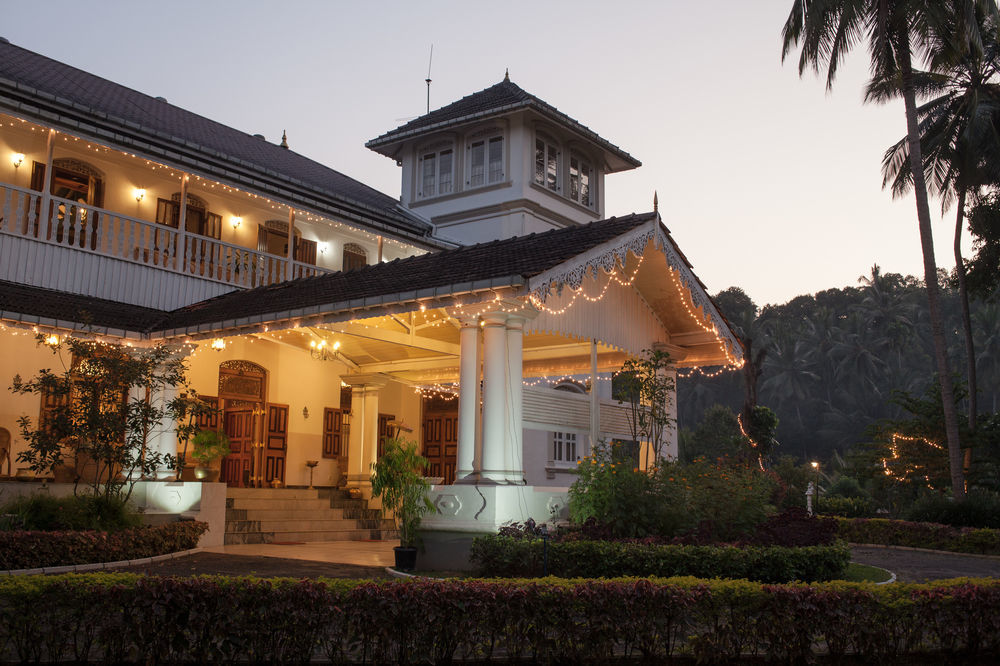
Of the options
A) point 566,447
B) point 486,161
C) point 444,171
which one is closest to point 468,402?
point 566,447

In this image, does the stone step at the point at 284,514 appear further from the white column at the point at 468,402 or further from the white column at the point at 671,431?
the white column at the point at 671,431

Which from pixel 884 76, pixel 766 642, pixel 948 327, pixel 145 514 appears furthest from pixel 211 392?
pixel 948 327

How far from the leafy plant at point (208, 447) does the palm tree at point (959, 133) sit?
2007cm

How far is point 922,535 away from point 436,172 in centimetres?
1609

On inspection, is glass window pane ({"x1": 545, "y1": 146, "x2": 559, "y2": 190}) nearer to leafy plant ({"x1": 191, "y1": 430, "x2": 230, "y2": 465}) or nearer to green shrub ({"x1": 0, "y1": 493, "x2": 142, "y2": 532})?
leafy plant ({"x1": 191, "y1": 430, "x2": 230, "y2": 465})

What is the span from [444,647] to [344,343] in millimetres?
12452

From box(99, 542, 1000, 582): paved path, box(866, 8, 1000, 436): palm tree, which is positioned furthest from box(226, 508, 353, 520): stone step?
box(866, 8, 1000, 436): palm tree

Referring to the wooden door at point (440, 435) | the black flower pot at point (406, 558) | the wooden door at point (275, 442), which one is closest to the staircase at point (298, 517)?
the wooden door at point (275, 442)

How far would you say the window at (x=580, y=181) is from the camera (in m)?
26.4

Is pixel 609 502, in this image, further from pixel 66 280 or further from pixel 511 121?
pixel 511 121

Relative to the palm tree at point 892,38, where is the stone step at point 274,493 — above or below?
below

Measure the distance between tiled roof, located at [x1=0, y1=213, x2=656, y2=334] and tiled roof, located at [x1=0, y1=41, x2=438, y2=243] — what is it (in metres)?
3.20

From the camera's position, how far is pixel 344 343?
726 inches

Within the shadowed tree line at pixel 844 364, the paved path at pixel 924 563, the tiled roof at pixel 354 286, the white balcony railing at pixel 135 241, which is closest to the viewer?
the tiled roof at pixel 354 286
